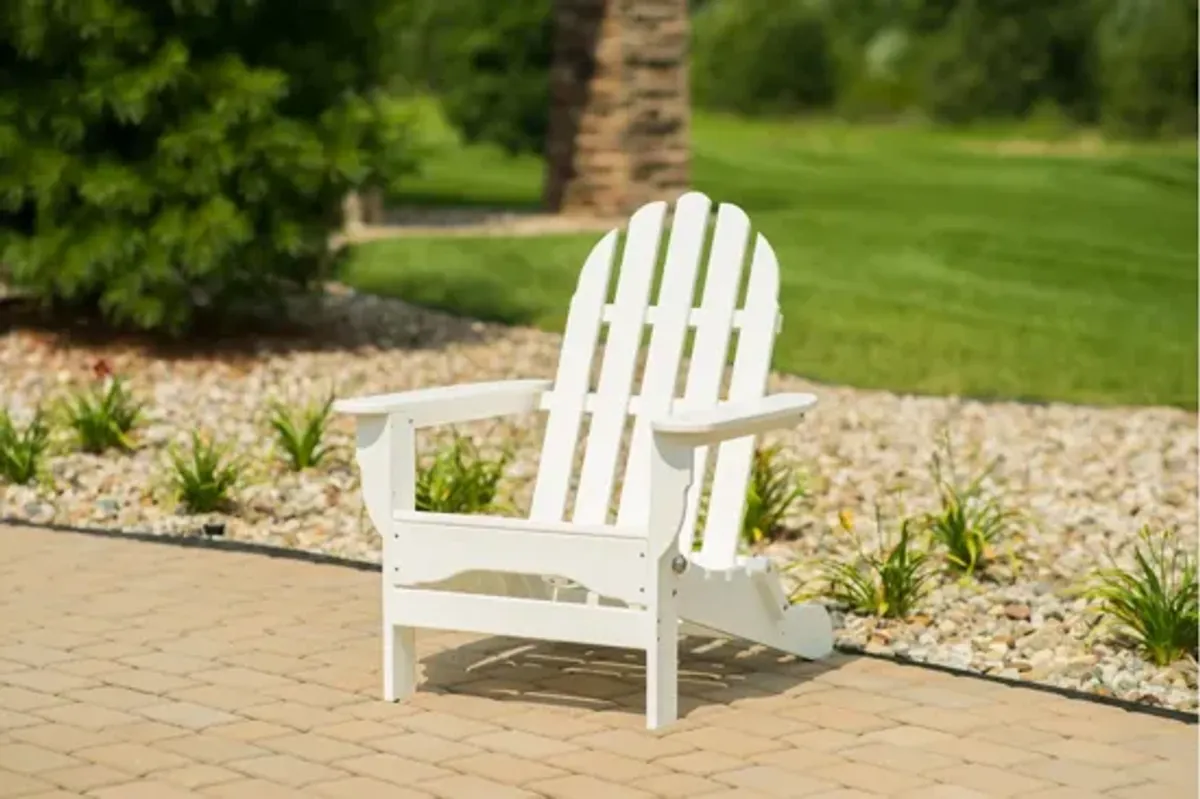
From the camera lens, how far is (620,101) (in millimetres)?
17156

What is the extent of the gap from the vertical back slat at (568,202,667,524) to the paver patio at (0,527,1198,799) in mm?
427

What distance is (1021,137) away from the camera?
1049 inches

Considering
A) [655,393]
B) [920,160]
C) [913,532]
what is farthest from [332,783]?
[920,160]

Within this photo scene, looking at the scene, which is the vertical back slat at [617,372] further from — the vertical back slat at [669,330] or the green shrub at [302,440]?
the green shrub at [302,440]

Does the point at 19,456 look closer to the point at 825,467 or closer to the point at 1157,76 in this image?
the point at 825,467

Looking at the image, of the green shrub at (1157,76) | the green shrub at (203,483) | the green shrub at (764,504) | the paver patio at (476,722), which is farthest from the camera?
the green shrub at (1157,76)

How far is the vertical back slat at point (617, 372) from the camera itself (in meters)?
6.06

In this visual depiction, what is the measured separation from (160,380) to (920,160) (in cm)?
1369

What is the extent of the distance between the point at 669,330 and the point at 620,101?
11306 millimetres

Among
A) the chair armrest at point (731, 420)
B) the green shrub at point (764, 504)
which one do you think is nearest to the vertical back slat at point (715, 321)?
the chair armrest at point (731, 420)

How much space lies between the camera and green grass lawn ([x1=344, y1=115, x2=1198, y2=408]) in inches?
476

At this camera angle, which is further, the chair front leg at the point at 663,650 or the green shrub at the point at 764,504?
the green shrub at the point at 764,504

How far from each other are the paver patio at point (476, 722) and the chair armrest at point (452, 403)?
2.11ft

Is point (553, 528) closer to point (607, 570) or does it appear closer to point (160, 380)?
point (607, 570)
